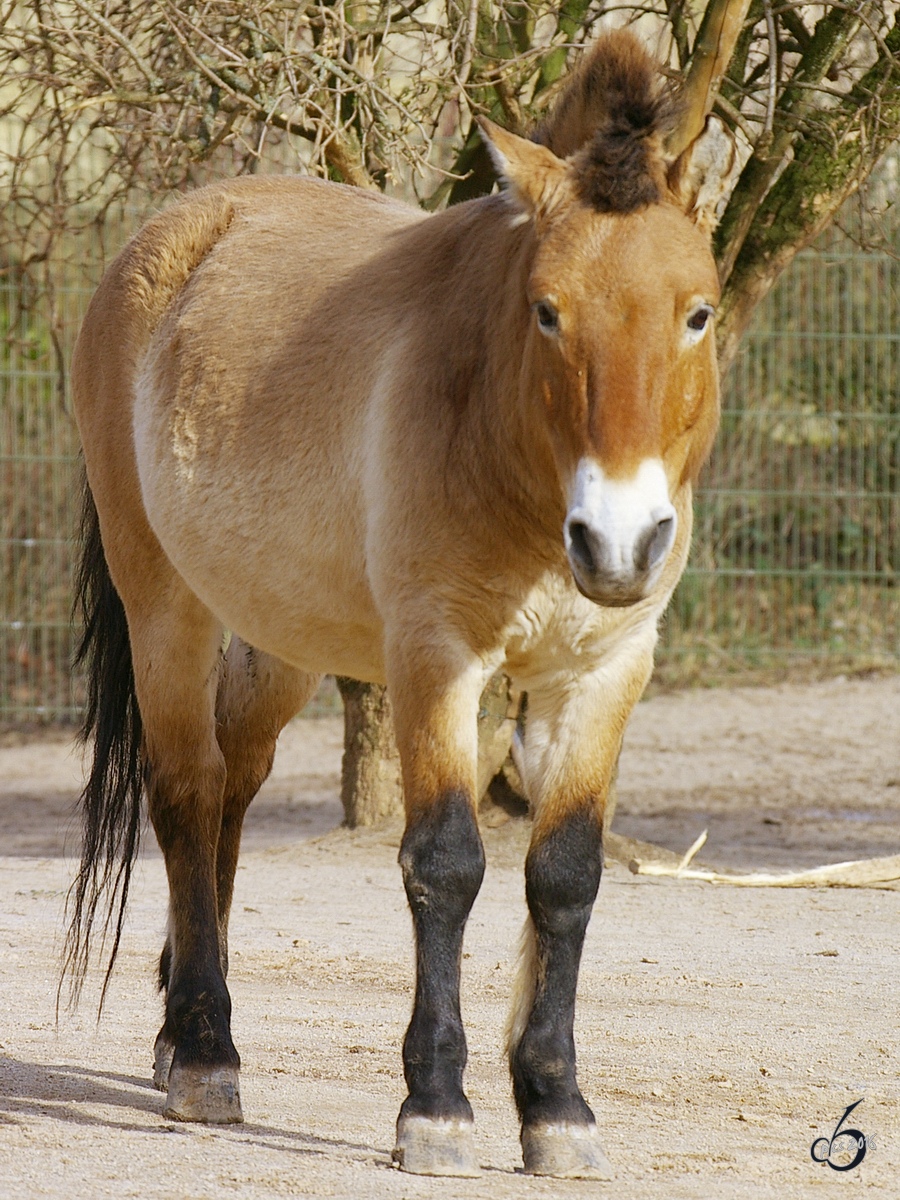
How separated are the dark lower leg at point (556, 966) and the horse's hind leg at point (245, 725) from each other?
1298 mm

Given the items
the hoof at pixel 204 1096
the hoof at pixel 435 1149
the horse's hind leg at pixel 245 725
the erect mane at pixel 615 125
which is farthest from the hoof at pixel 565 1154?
the erect mane at pixel 615 125

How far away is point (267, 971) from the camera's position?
16.2 feet

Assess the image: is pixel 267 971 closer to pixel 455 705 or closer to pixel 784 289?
pixel 455 705

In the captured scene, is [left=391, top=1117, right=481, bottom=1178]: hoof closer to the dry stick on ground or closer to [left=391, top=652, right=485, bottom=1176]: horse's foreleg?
[left=391, top=652, right=485, bottom=1176]: horse's foreleg

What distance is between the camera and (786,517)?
12055mm

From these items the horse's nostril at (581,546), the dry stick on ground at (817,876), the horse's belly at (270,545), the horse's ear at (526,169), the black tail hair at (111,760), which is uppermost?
the horse's ear at (526,169)

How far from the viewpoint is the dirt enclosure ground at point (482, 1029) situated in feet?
10.2

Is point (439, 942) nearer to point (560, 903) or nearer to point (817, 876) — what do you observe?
point (560, 903)

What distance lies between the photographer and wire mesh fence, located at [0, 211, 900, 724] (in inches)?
451

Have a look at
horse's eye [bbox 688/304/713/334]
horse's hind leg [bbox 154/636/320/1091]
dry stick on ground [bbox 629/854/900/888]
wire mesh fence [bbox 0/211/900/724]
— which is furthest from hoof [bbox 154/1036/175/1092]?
wire mesh fence [bbox 0/211/900/724]

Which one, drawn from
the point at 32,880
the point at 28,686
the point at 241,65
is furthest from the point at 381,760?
the point at 28,686

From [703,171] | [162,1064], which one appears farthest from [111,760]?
[703,171]

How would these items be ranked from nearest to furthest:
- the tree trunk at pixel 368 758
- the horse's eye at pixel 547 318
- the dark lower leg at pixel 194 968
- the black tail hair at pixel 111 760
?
the horse's eye at pixel 547 318, the dark lower leg at pixel 194 968, the black tail hair at pixel 111 760, the tree trunk at pixel 368 758

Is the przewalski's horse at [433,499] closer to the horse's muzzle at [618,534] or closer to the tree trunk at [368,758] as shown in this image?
the horse's muzzle at [618,534]
